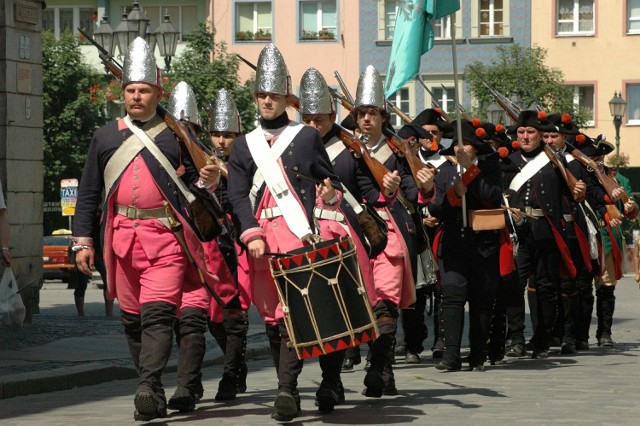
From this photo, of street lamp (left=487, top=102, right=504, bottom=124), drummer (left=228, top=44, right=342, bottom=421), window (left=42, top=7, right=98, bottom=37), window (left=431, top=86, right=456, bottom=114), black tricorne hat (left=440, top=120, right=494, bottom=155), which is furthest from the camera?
window (left=42, top=7, right=98, bottom=37)

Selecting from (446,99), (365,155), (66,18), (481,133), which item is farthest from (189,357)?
(66,18)

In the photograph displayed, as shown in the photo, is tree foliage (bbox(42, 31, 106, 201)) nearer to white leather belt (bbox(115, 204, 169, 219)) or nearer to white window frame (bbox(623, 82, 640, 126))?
white window frame (bbox(623, 82, 640, 126))

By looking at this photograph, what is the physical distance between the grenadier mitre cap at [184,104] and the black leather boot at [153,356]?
3155mm

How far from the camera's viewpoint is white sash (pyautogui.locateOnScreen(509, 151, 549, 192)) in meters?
15.0

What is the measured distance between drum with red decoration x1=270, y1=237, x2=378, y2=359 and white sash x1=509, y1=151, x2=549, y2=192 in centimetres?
601

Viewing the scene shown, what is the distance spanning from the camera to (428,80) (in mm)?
60344

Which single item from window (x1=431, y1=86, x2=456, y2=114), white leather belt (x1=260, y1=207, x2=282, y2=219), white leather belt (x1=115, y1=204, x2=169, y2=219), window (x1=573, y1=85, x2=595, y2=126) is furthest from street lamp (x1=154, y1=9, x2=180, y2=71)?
window (x1=573, y1=85, x2=595, y2=126)

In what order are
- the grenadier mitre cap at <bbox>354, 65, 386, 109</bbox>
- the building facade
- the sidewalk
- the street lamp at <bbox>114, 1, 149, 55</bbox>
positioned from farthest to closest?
the building facade < the street lamp at <bbox>114, 1, 149, 55</bbox> < the sidewalk < the grenadier mitre cap at <bbox>354, 65, 386, 109</bbox>

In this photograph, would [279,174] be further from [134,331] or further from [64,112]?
[64,112]

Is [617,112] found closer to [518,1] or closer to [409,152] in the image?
[518,1]

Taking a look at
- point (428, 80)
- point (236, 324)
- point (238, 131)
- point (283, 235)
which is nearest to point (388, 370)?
point (236, 324)

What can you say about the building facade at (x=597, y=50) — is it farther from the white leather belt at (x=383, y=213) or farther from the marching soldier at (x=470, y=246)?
the white leather belt at (x=383, y=213)

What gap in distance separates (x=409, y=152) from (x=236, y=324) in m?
1.73

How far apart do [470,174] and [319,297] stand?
13.9 ft
